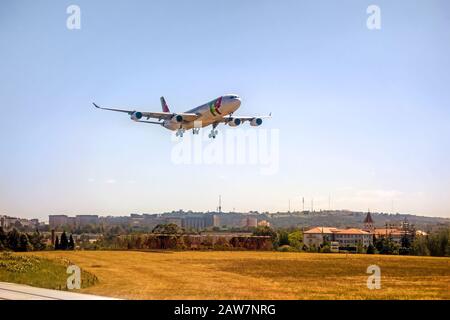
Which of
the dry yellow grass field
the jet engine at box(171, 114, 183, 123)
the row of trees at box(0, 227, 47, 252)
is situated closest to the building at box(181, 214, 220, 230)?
the row of trees at box(0, 227, 47, 252)

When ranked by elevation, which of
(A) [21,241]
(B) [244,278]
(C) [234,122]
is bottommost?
(B) [244,278]

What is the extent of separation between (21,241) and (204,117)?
55.4 feet

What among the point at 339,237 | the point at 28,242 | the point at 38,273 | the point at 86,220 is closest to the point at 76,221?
the point at 86,220

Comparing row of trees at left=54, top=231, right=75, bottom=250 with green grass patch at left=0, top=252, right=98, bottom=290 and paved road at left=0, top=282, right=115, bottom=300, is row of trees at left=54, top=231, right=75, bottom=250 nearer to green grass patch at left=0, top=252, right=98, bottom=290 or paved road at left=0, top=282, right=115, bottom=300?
green grass patch at left=0, top=252, right=98, bottom=290

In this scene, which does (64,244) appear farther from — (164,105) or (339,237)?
(339,237)

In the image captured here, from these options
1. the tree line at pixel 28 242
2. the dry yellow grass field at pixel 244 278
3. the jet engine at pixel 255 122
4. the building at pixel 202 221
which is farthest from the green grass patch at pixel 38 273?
the building at pixel 202 221

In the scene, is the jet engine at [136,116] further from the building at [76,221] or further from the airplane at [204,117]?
the building at [76,221]

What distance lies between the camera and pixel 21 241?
39625mm

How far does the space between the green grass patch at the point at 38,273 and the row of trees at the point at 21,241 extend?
972 cm

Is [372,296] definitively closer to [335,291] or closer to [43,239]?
[335,291]

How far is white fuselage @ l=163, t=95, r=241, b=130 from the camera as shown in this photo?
36875 millimetres
